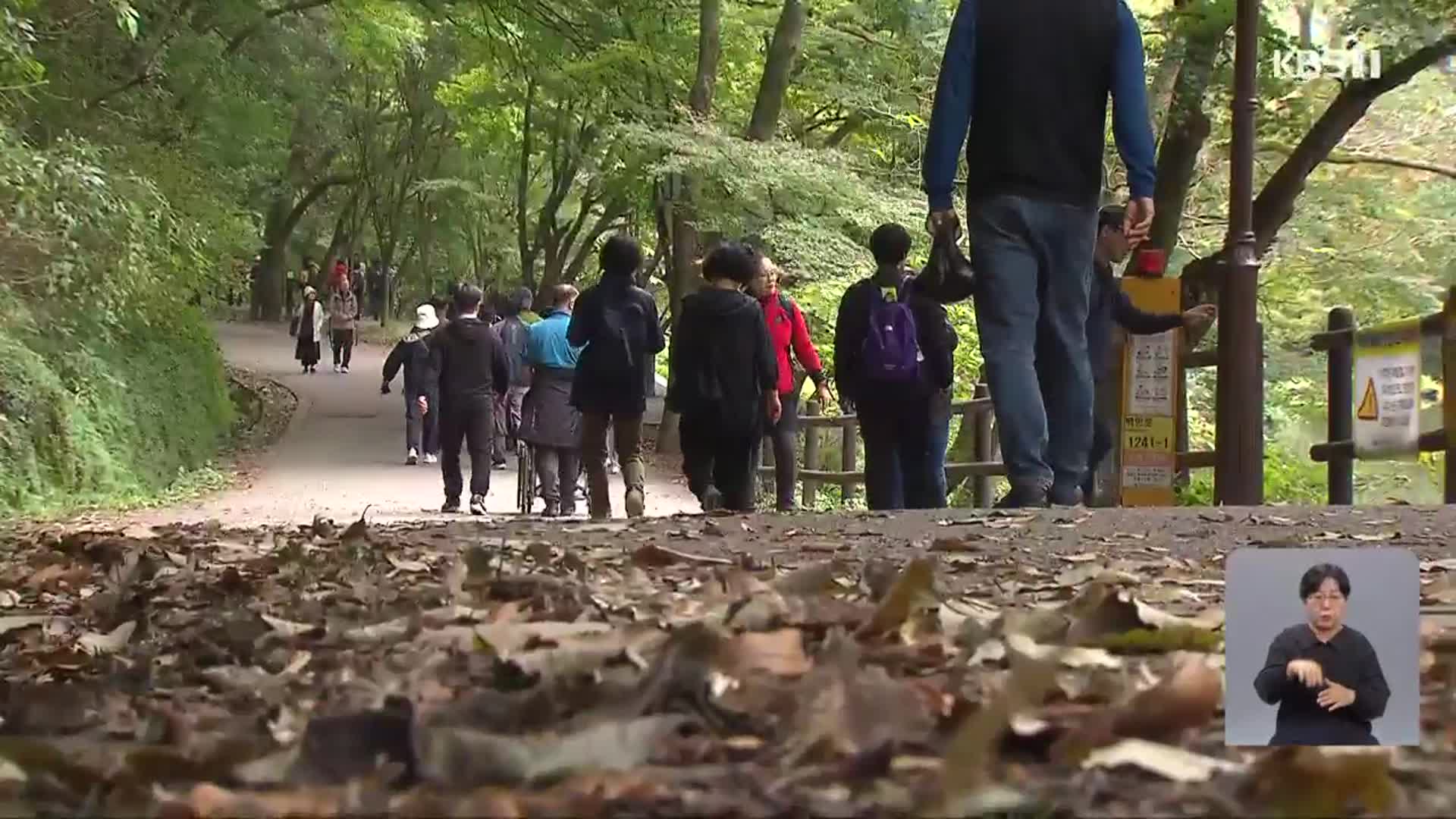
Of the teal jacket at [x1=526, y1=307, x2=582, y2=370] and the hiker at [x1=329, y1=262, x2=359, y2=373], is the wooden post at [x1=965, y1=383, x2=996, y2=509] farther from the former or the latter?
the hiker at [x1=329, y1=262, x2=359, y2=373]

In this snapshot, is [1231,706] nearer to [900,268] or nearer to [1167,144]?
[900,268]

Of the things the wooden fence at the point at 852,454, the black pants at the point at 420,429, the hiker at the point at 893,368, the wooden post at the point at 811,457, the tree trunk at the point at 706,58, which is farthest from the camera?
the tree trunk at the point at 706,58

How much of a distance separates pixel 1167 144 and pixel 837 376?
8494 mm

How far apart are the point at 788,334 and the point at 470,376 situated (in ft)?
11.1

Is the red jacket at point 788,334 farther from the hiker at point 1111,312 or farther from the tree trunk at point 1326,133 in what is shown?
the tree trunk at point 1326,133

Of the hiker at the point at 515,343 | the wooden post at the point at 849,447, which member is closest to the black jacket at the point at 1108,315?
the hiker at the point at 515,343

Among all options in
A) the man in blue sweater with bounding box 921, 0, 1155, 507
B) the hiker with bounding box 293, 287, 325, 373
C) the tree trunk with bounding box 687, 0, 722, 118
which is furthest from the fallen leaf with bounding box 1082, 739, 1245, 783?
the hiker with bounding box 293, 287, 325, 373

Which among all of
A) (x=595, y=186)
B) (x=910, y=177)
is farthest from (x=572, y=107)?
(x=910, y=177)

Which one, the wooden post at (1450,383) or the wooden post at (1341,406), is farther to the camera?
the wooden post at (1341,406)

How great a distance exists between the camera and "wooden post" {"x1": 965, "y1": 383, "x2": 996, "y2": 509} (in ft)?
44.2

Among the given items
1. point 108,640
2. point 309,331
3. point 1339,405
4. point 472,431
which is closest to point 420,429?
point 472,431

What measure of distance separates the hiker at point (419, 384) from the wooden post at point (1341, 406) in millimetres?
9112

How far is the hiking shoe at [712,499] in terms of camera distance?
793cm

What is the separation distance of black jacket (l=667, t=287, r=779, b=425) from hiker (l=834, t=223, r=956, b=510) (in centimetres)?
39
